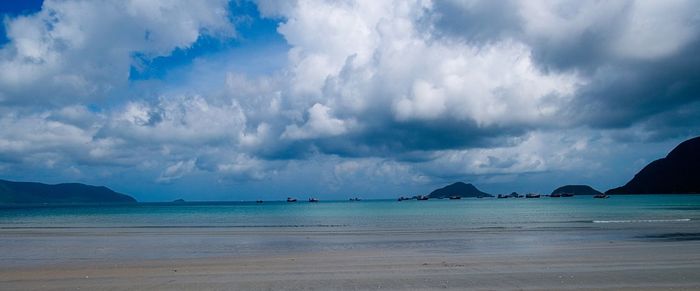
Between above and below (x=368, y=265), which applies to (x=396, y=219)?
above

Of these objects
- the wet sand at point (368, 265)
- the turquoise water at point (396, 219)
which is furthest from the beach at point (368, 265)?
the turquoise water at point (396, 219)

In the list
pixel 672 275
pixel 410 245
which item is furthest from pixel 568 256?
pixel 410 245

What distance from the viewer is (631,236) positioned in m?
40.3

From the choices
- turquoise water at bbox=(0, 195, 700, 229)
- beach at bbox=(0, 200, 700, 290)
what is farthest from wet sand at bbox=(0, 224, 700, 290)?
turquoise water at bbox=(0, 195, 700, 229)

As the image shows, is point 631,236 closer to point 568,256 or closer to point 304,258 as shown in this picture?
point 568,256

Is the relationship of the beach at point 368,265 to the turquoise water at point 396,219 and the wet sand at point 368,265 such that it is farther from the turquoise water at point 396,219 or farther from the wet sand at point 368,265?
the turquoise water at point 396,219

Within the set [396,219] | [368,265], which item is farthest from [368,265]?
[396,219]

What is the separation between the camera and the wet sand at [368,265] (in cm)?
1873

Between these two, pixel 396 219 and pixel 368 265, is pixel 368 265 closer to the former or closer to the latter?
pixel 368 265

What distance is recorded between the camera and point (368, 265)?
2403 cm

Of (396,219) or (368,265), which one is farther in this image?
(396,219)

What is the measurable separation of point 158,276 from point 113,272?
3176mm

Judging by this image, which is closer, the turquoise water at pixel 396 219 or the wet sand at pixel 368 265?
the wet sand at pixel 368 265

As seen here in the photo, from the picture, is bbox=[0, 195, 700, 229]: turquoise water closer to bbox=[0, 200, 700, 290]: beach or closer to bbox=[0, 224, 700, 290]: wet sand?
bbox=[0, 200, 700, 290]: beach
